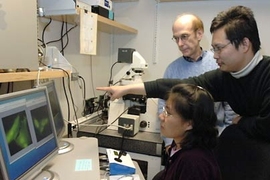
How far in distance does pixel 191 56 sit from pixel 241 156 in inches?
35.1

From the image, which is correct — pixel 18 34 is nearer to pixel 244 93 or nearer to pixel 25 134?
pixel 25 134

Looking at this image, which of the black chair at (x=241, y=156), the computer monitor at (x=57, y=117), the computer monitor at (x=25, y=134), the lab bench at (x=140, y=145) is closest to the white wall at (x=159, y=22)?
the lab bench at (x=140, y=145)

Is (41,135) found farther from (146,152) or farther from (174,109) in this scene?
→ (146,152)

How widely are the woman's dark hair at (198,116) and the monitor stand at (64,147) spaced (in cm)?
67

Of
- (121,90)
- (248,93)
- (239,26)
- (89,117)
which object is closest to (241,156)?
(248,93)

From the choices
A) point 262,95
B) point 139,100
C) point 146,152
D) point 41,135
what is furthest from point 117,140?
point 262,95

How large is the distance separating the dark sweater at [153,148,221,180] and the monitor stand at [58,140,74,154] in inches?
24.0

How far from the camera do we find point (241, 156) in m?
1.00

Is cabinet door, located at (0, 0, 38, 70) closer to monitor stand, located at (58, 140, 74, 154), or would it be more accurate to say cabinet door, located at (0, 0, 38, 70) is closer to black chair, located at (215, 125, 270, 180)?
monitor stand, located at (58, 140, 74, 154)

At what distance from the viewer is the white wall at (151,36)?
87.3 inches

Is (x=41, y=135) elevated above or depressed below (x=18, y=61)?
below

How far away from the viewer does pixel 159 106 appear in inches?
69.9

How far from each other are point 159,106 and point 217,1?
4.13 feet

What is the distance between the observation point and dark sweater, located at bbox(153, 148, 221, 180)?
3.18 feet
